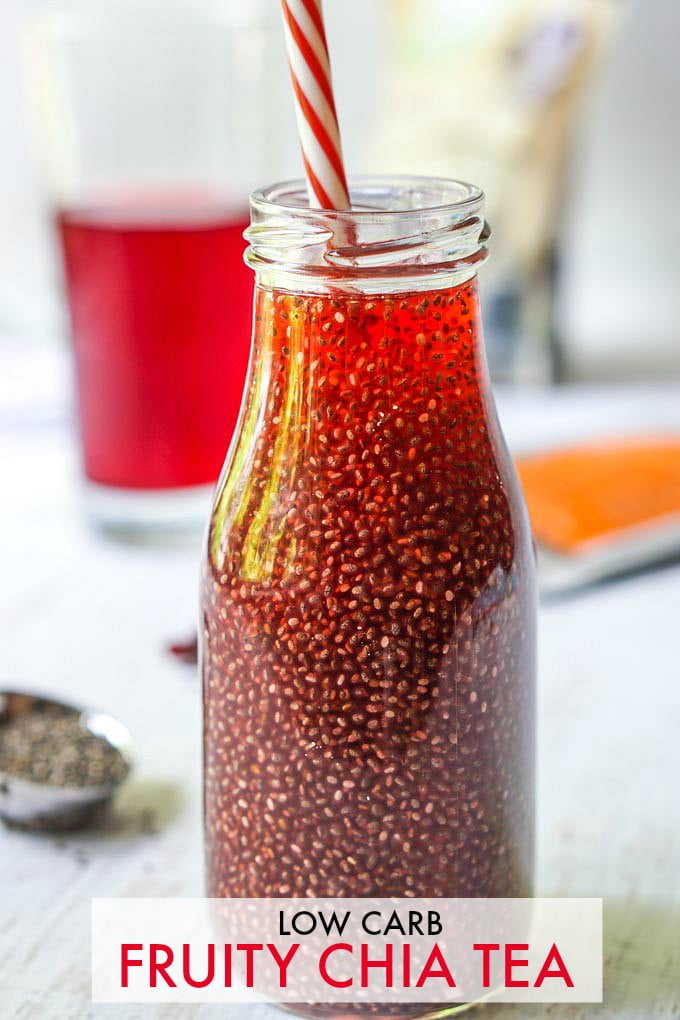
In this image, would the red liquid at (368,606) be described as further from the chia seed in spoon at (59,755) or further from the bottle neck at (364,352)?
the chia seed in spoon at (59,755)

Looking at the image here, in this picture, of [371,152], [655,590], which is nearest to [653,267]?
[371,152]

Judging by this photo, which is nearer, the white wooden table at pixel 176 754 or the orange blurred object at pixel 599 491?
the white wooden table at pixel 176 754

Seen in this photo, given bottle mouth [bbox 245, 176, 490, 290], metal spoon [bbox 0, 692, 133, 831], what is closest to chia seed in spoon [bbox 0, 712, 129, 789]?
metal spoon [bbox 0, 692, 133, 831]

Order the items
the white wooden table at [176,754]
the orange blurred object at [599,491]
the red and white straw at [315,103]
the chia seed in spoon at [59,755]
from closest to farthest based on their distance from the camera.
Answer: the red and white straw at [315,103], the white wooden table at [176,754], the chia seed in spoon at [59,755], the orange blurred object at [599,491]

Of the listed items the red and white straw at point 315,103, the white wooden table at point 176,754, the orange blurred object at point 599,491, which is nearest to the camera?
the red and white straw at point 315,103

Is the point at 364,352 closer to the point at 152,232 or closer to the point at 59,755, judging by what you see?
the point at 59,755

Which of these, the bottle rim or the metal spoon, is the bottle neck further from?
the metal spoon

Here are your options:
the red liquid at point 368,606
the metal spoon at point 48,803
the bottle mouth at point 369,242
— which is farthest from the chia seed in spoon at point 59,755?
the bottle mouth at point 369,242
